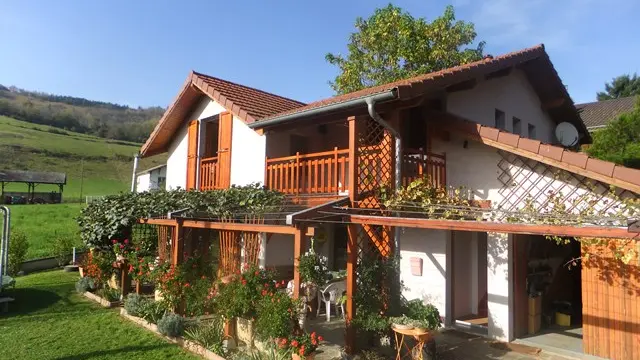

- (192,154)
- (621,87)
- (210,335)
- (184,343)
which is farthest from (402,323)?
(621,87)

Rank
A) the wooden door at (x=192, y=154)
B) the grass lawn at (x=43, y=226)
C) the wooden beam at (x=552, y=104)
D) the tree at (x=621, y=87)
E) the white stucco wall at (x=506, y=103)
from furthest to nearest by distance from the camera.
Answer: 1. the tree at (x=621, y=87)
2. the grass lawn at (x=43, y=226)
3. the wooden door at (x=192, y=154)
4. the wooden beam at (x=552, y=104)
5. the white stucco wall at (x=506, y=103)

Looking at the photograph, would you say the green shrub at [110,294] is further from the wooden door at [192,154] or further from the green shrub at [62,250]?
the green shrub at [62,250]

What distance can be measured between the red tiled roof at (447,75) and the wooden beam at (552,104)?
2290 millimetres

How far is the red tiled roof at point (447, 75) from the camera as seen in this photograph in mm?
7692

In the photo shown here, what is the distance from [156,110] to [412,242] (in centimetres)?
11431

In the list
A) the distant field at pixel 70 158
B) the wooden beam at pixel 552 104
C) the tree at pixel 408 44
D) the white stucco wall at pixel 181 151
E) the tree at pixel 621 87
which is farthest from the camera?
the distant field at pixel 70 158

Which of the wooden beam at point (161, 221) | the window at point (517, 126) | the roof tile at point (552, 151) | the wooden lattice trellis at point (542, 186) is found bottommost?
the wooden beam at point (161, 221)

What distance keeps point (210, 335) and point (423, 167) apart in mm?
5173

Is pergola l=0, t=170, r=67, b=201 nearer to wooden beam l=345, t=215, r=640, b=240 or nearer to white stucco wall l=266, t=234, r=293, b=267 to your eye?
white stucco wall l=266, t=234, r=293, b=267

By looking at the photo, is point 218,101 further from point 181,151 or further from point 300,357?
point 300,357

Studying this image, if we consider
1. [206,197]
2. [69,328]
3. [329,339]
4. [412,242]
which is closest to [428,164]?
[412,242]

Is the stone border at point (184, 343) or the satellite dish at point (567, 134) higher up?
the satellite dish at point (567, 134)

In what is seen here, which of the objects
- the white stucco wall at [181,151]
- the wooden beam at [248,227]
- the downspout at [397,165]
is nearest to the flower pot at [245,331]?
the wooden beam at [248,227]

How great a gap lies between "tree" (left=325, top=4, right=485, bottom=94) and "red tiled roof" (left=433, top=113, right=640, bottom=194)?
12149 mm
